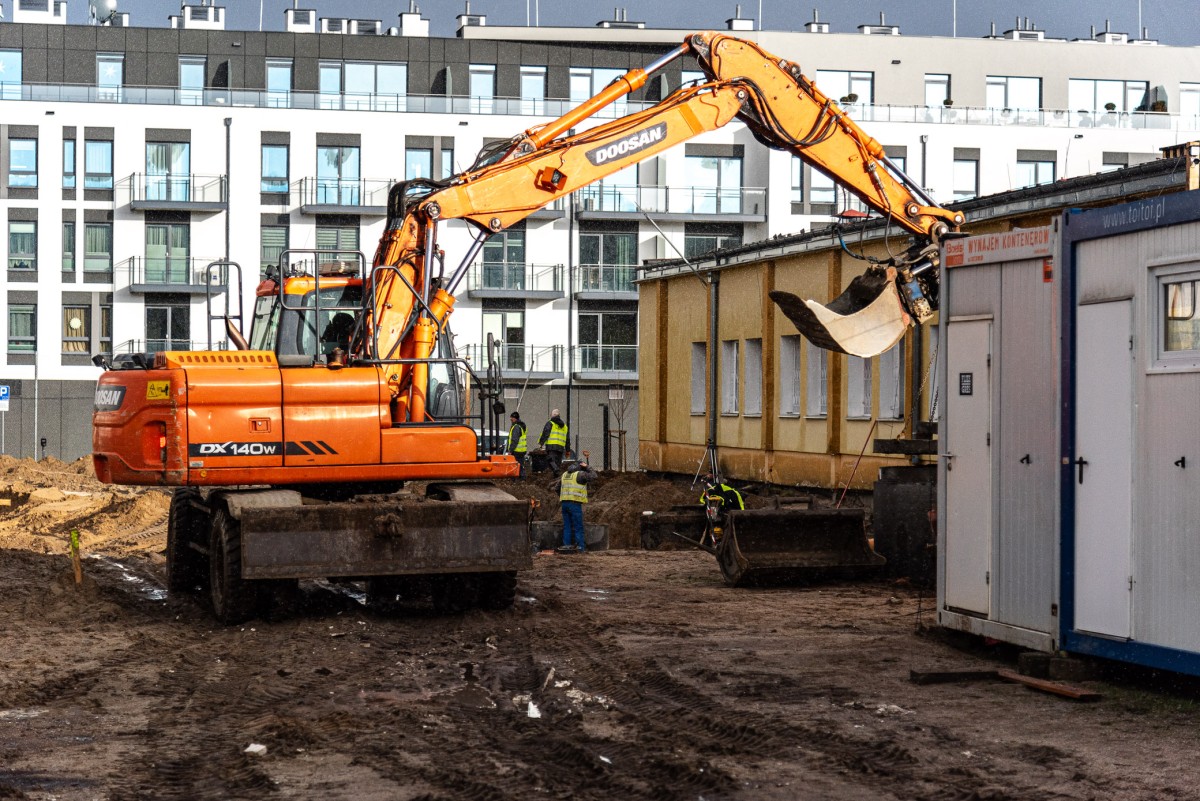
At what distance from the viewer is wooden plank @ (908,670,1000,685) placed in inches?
457

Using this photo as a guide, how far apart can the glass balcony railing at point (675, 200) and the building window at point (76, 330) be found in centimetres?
1739

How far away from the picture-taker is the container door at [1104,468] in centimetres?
1116

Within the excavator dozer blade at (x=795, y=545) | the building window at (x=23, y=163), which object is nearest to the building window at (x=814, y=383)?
the excavator dozer blade at (x=795, y=545)

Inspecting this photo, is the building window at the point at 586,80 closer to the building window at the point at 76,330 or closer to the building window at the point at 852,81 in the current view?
Result: the building window at the point at 852,81

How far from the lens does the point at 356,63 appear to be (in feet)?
193

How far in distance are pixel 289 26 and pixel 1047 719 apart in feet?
204

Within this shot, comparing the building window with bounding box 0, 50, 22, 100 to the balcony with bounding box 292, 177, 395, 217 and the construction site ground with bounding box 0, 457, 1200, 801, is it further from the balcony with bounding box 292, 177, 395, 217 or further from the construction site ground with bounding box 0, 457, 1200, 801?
the construction site ground with bounding box 0, 457, 1200, 801

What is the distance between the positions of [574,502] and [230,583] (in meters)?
9.80

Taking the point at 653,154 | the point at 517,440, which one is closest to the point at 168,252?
the point at 517,440

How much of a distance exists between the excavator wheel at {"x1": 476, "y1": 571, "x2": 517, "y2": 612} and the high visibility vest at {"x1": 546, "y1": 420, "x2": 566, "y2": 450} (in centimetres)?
2203

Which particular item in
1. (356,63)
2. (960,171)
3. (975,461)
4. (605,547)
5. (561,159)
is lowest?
(605,547)

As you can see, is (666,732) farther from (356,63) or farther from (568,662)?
(356,63)

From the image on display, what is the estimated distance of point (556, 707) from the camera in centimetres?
1073

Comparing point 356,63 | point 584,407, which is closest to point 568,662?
point 584,407
